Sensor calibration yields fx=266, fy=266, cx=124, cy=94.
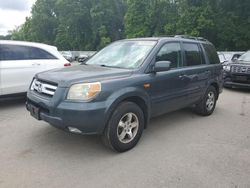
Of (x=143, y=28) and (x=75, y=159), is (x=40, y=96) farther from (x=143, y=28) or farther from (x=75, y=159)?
(x=143, y=28)

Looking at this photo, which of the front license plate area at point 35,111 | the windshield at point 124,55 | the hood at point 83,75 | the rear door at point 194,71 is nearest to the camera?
the hood at point 83,75

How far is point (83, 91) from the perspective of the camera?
3.69 m

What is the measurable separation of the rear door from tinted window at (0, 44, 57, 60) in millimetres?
3934

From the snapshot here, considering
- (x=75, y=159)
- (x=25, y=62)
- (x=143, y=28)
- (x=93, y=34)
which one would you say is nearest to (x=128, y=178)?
(x=75, y=159)

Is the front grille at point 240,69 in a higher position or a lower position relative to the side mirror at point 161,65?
lower

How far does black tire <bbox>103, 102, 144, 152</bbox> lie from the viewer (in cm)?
388

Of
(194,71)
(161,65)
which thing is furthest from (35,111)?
(194,71)

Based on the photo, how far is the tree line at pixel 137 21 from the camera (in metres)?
28.7

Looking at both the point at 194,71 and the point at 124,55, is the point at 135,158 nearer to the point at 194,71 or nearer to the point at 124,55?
the point at 124,55

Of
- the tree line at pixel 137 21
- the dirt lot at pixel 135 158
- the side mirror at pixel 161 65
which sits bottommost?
the dirt lot at pixel 135 158

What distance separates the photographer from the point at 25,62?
684 centimetres

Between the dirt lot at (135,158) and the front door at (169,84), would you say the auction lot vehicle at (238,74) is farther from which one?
the front door at (169,84)

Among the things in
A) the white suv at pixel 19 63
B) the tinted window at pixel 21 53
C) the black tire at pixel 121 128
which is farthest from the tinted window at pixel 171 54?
the tinted window at pixel 21 53

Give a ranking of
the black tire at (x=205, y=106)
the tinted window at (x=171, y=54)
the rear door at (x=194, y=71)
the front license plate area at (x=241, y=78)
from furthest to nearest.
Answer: the front license plate area at (x=241, y=78) → the black tire at (x=205, y=106) → the rear door at (x=194, y=71) → the tinted window at (x=171, y=54)
